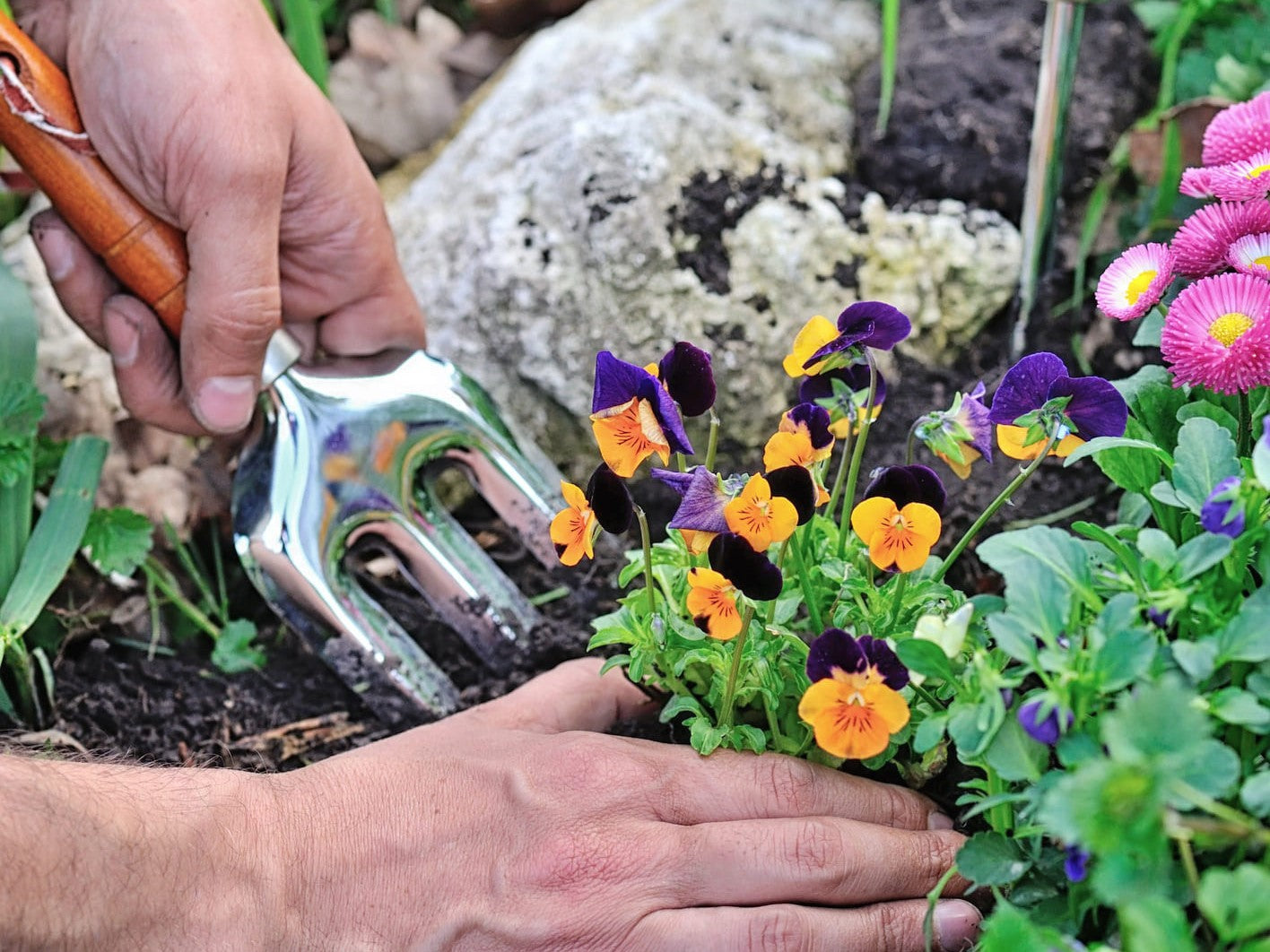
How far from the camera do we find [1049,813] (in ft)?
2.07

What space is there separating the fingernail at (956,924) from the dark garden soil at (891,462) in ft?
1.69

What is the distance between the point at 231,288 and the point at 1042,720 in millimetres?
1081

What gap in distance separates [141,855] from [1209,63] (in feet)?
5.94

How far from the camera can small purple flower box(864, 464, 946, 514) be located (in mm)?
978

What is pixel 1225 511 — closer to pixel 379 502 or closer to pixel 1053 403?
pixel 1053 403

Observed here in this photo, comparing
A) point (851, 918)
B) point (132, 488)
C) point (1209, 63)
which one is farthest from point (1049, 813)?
point (1209, 63)

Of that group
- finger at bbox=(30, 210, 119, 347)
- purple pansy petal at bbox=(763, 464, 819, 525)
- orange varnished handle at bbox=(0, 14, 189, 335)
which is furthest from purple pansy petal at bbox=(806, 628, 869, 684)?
finger at bbox=(30, 210, 119, 347)

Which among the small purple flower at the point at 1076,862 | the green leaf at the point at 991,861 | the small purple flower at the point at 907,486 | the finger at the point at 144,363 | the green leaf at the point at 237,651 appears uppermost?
the finger at the point at 144,363

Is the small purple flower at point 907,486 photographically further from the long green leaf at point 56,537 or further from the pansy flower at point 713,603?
the long green leaf at point 56,537

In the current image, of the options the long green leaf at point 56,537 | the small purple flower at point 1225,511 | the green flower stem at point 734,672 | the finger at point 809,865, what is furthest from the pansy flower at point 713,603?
the long green leaf at point 56,537

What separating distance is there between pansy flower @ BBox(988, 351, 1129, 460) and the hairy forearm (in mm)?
745

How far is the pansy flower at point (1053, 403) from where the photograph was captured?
0.92 m

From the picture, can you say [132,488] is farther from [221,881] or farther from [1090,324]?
[1090,324]

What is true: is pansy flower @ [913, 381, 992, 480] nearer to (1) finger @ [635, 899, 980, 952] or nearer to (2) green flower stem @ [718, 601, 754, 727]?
(2) green flower stem @ [718, 601, 754, 727]
